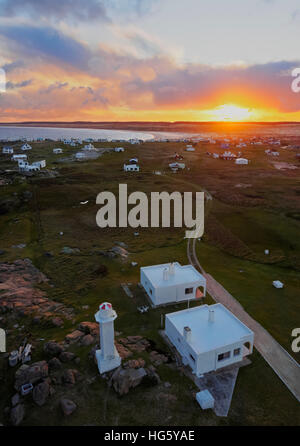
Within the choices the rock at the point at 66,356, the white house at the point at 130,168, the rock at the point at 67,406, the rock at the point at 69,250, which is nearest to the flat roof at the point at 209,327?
the rock at the point at 66,356

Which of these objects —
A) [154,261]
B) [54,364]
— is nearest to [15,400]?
[54,364]

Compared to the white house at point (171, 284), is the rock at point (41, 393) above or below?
below

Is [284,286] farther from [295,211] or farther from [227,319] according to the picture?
[295,211]

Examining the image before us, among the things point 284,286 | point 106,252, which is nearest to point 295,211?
point 284,286

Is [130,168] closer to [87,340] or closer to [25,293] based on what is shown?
[25,293]

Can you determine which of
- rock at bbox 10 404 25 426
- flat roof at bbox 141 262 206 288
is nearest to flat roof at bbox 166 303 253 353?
flat roof at bbox 141 262 206 288

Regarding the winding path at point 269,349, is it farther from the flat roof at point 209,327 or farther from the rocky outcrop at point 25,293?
the rocky outcrop at point 25,293
